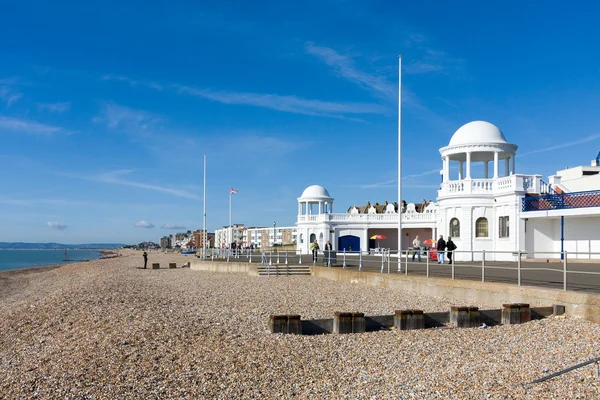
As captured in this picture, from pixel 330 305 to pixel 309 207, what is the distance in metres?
30.1

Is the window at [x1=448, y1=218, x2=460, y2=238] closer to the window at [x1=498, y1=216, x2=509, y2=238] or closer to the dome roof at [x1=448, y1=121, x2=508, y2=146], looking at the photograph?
the window at [x1=498, y1=216, x2=509, y2=238]

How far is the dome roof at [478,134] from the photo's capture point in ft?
91.1

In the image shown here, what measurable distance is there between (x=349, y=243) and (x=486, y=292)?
29.9 m

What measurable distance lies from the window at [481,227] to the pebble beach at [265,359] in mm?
14417

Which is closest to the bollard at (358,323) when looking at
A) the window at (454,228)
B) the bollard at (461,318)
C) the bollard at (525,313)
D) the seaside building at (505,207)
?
the bollard at (461,318)

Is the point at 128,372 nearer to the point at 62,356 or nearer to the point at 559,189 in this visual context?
the point at 62,356

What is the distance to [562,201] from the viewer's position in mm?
24531

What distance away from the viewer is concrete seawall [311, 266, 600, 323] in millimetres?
10836

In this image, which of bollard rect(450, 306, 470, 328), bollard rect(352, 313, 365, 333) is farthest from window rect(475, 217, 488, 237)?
bollard rect(352, 313, 365, 333)

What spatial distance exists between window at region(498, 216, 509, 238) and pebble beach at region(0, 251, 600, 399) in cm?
1399

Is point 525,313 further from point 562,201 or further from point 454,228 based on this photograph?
point 454,228

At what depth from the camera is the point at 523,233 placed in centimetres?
2567

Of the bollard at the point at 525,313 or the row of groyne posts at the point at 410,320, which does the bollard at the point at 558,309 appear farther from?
the bollard at the point at 525,313

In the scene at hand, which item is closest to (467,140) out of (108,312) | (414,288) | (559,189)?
(559,189)
